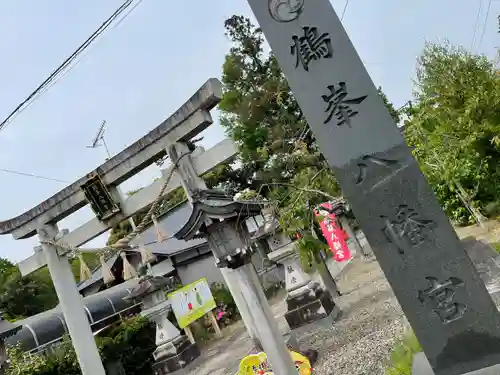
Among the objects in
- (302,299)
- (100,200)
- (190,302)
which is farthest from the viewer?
(190,302)

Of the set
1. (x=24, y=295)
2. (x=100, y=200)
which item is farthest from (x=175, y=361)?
(x=24, y=295)

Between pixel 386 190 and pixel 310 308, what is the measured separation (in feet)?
25.9

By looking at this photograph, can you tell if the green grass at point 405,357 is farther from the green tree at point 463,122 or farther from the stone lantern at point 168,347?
the stone lantern at point 168,347

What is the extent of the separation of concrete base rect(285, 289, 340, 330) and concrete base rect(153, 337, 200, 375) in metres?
4.34

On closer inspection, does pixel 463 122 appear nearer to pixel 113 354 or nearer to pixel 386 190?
pixel 386 190

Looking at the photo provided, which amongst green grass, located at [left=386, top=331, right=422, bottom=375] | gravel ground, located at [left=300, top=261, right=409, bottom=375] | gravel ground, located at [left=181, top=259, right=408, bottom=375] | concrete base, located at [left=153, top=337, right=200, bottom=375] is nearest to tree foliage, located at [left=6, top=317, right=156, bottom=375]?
concrete base, located at [left=153, top=337, right=200, bottom=375]

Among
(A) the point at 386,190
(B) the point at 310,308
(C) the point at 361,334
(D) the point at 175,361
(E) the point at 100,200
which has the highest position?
(E) the point at 100,200

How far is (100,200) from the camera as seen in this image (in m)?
7.66

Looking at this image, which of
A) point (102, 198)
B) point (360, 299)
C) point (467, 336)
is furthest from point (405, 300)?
point (360, 299)

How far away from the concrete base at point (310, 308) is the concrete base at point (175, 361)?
434 cm

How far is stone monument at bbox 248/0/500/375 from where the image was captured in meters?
3.05

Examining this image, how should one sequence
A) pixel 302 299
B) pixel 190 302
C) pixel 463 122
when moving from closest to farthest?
1. pixel 302 299
2. pixel 463 122
3. pixel 190 302

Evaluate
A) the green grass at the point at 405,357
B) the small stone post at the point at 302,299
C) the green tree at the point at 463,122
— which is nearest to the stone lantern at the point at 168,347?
the small stone post at the point at 302,299

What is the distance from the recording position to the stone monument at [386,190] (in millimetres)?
3047
